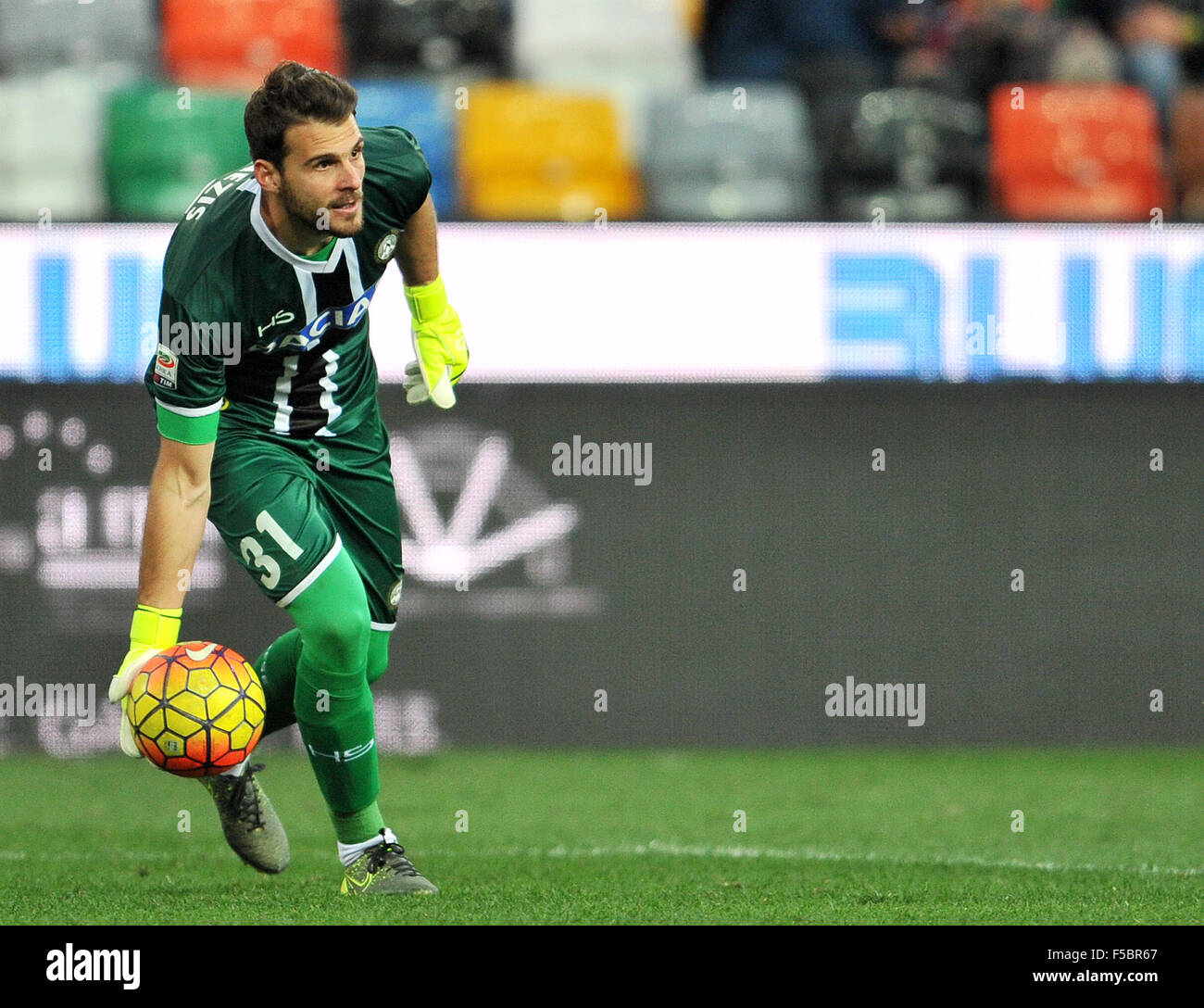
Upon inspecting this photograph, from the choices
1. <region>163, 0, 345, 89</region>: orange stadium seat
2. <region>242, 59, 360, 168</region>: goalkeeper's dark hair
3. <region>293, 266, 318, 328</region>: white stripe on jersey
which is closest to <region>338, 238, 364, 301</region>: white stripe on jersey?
<region>293, 266, 318, 328</region>: white stripe on jersey

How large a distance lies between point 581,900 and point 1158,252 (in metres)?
4.85

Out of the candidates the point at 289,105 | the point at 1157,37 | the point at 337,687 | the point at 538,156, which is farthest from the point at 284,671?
the point at 1157,37

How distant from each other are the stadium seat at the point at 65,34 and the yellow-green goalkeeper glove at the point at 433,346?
523 centimetres

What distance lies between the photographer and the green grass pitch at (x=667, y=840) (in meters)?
4.58

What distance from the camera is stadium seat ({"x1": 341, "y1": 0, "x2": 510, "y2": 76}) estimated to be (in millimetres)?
9844

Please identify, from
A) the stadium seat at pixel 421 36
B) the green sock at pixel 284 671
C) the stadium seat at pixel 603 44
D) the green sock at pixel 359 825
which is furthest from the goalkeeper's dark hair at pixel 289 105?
the stadium seat at pixel 603 44

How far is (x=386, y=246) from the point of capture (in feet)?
15.7

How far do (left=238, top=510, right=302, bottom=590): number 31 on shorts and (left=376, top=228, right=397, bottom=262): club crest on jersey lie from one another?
69cm

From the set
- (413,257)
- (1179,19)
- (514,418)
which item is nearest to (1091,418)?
(514,418)

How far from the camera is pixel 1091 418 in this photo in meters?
8.45

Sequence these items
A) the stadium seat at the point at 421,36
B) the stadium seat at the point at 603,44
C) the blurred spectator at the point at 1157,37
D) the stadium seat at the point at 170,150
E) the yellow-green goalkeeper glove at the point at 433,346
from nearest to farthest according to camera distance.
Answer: the yellow-green goalkeeper glove at the point at 433,346, the stadium seat at the point at 170,150, the stadium seat at the point at 421,36, the blurred spectator at the point at 1157,37, the stadium seat at the point at 603,44

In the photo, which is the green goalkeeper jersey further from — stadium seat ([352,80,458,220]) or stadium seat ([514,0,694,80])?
stadium seat ([514,0,694,80])

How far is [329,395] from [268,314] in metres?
0.38

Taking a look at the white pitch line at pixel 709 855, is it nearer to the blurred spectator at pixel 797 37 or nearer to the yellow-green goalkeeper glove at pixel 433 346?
the yellow-green goalkeeper glove at pixel 433 346
